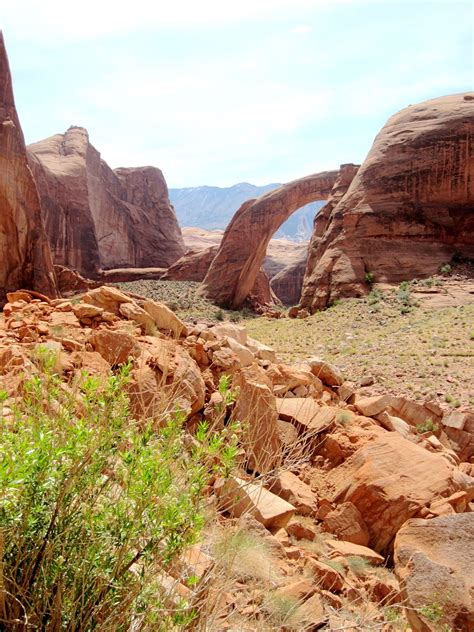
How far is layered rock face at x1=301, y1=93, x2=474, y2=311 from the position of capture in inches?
743

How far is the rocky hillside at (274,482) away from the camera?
2.17m

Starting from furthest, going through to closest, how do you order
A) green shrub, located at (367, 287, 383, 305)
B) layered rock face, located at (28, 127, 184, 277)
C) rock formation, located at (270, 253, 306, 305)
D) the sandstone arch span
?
rock formation, located at (270, 253, 306, 305), layered rock face, located at (28, 127, 184, 277), the sandstone arch span, green shrub, located at (367, 287, 383, 305)

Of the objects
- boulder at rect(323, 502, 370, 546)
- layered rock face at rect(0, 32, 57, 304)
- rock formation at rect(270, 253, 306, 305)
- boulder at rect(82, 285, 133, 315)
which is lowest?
rock formation at rect(270, 253, 306, 305)

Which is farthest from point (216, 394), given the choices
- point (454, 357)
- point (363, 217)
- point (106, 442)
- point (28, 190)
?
point (363, 217)

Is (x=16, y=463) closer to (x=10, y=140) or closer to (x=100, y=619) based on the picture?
(x=100, y=619)

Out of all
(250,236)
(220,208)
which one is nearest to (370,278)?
(250,236)

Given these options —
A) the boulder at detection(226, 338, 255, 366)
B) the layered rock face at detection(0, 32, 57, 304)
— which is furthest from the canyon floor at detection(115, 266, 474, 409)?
the layered rock face at detection(0, 32, 57, 304)

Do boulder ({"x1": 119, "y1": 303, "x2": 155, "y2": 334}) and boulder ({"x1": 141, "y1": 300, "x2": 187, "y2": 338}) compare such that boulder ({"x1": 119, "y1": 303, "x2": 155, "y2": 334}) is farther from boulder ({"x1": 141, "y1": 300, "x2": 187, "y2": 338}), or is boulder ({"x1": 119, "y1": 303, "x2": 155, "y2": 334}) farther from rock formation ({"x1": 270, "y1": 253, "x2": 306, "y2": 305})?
rock formation ({"x1": 270, "y1": 253, "x2": 306, "y2": 305})

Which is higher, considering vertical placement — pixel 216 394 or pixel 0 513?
pixel 0 513

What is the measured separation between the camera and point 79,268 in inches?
1208

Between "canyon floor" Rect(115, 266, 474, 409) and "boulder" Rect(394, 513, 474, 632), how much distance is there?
4.98m

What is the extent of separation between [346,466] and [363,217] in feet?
53.4

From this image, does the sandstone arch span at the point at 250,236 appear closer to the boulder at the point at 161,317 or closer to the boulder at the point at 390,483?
the boulder at the point at 161,317

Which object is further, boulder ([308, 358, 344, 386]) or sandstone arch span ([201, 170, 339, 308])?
sandstone arch span ([201, 170, 339, 308])
